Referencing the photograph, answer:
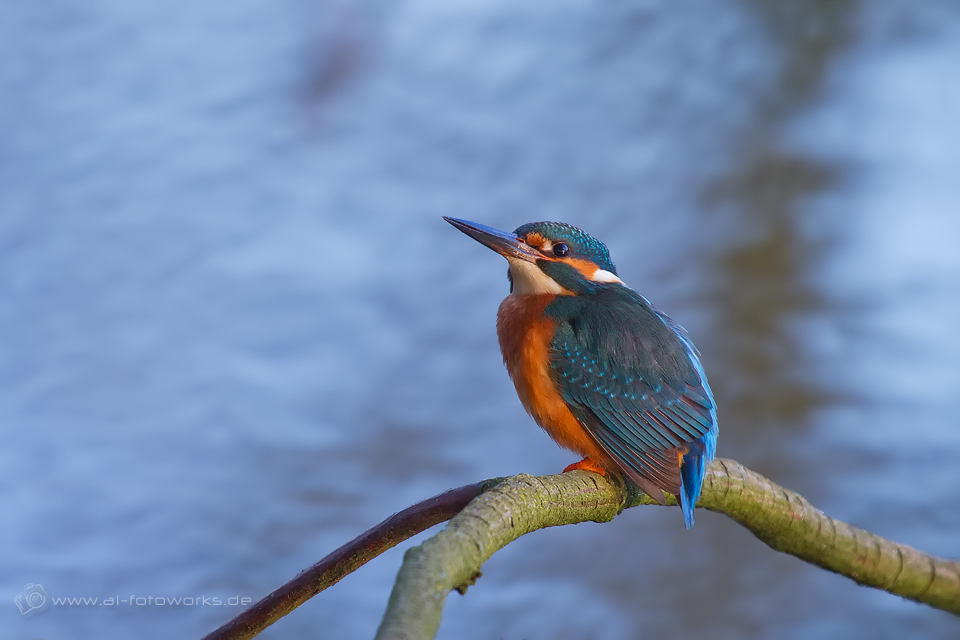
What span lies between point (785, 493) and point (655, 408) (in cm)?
24

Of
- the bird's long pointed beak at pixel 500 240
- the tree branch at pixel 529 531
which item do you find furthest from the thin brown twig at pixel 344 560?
the bird's long pointed beak at pixel 500 240

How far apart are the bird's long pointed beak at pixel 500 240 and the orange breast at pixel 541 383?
0.09 m

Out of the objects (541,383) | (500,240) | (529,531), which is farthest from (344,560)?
(500,240)

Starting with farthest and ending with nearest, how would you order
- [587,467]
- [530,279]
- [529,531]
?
[530,279], [587,467], [529,531]

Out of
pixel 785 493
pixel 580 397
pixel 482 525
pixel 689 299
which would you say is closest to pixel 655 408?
pixel 580 397

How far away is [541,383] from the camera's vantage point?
4.65ft

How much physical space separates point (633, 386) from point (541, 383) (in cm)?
15

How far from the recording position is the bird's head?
1.50 m

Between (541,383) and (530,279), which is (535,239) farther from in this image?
(541,383)

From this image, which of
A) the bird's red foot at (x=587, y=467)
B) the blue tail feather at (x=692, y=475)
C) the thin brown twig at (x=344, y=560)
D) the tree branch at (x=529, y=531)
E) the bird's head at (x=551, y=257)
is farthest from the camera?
the bird's head at (x=551, y=257)

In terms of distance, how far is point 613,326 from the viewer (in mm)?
1405

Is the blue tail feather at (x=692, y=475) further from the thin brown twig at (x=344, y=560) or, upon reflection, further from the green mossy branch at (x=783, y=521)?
the thin brown twig at (x=344, y=560)

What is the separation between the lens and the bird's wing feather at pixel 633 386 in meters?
1.32

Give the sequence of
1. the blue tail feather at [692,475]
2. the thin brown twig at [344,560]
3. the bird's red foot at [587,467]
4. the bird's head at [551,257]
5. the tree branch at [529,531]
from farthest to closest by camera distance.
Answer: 1. the bird's head at [551,257]
2. the bird's red foot at [587,467]
3. the blue tail feather at [692,475]
4. the thin brown twig at [344,560]
5. the tree branch at [529,531]
